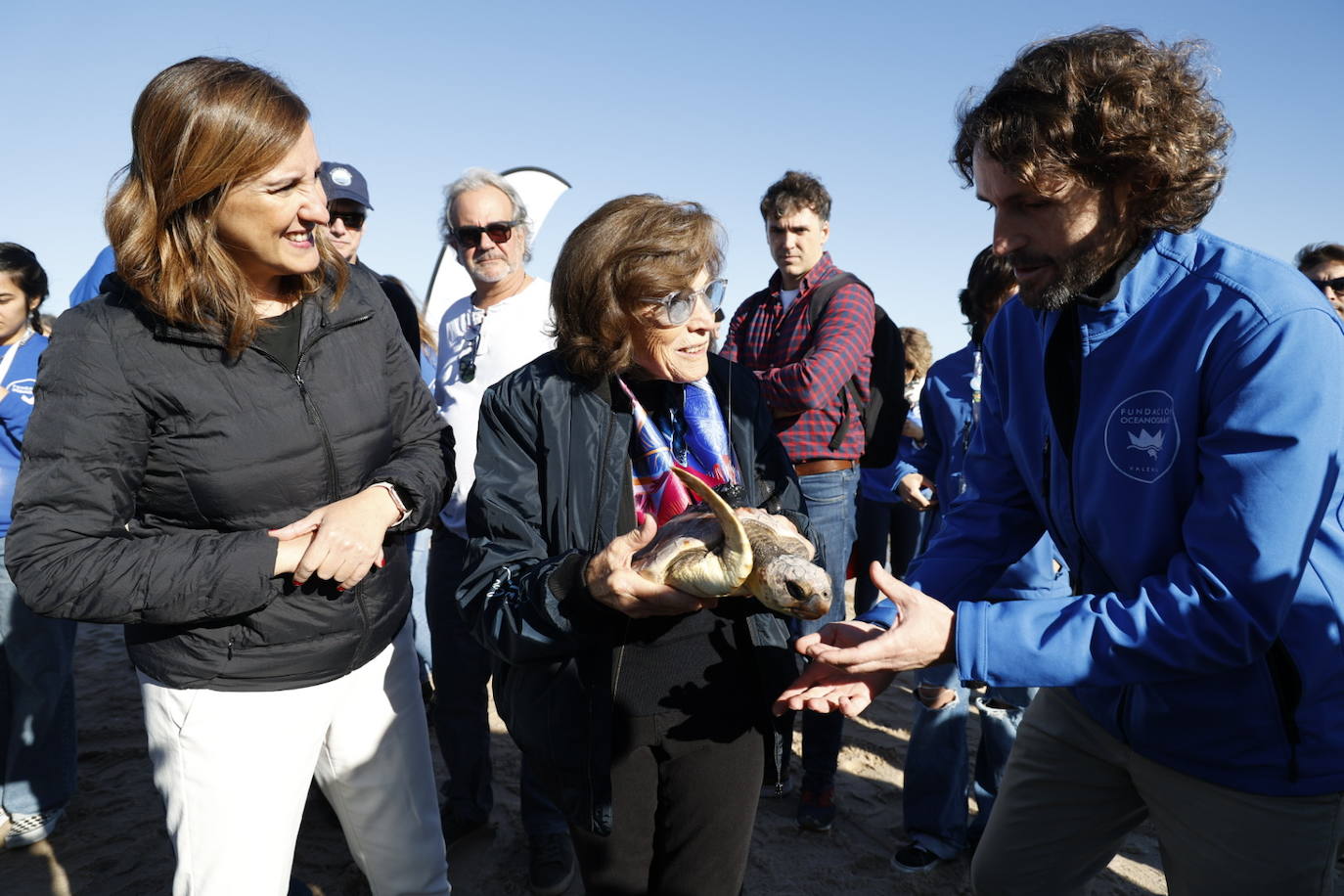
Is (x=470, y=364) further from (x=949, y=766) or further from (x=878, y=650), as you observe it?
(x=949, y=766)

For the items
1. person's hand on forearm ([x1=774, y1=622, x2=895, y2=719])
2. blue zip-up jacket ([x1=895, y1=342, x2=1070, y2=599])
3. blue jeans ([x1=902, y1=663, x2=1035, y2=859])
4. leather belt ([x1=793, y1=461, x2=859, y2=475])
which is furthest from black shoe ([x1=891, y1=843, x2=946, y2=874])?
person's hand on forearm ([x1=774, y1=622, x2=895, y2=719])

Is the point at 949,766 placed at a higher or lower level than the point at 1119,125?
lower

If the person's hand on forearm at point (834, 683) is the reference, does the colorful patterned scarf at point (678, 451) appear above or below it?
above

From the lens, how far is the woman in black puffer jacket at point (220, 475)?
1.74 m

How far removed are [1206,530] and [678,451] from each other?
1.18 meters

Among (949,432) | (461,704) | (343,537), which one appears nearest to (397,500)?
(343,537)

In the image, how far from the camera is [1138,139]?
1665mm

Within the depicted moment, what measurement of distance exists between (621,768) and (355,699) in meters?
0.75

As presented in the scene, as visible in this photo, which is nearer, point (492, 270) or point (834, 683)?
point (834, 683)

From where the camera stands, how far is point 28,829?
148 inches

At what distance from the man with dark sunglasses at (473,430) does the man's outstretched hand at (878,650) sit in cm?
198

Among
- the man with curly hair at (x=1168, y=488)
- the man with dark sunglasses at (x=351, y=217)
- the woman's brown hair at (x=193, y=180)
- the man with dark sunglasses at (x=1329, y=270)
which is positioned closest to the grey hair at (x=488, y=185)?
the man with dark sunglasses at (x=351, y=217)

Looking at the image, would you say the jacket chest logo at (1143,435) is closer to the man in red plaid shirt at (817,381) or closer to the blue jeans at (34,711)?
the man in red plaid shirt at (817,381)

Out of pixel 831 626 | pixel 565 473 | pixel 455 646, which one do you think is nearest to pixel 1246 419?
pixel 831 626
